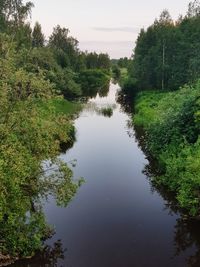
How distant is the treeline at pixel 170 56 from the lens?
78.2 metres

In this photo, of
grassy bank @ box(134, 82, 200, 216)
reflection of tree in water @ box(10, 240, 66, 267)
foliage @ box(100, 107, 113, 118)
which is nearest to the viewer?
reflection of tree in water @ box(10, 240, 66, 267)

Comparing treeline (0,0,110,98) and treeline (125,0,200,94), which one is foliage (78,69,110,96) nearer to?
treeline (0,0,110,98)

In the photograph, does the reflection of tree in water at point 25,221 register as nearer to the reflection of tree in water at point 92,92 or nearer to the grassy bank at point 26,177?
the grassy bank at point 26,177

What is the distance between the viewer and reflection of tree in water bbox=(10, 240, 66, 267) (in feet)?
72.3

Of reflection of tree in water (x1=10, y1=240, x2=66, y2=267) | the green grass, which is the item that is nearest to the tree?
the green grass

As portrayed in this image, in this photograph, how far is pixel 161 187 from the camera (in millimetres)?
34250

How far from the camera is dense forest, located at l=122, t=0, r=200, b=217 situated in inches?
1161

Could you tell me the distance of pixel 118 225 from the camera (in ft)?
88.7

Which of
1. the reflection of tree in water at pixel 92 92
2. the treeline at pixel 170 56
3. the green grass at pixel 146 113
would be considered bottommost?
the green grass at pixel 146 113

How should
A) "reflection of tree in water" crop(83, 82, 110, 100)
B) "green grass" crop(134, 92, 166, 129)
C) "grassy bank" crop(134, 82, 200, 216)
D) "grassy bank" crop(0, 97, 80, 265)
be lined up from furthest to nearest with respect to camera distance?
"reflection of tree in water" crop(83, 82, 110, 100) → "green grass" crop(134, 92, 166, 129) → "grassy bank" crop(134, 82, 200, 216) → "grassy bank" crop(0, 97, 80, 265)

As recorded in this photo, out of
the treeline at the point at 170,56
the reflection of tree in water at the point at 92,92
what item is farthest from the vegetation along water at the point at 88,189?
the reflection of tree in water at the point at 92,92

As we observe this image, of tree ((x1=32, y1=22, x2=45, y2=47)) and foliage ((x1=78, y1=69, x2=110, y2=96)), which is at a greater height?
tree ((x1=32, y1=22, x2=45, y2=47))

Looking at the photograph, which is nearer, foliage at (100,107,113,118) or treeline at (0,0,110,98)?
treeline at (0,0,110,98)

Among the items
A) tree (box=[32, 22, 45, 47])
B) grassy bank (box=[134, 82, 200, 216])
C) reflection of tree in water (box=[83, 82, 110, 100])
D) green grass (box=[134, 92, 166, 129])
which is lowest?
grassy bank (box=[134, 82, 200, 216])
